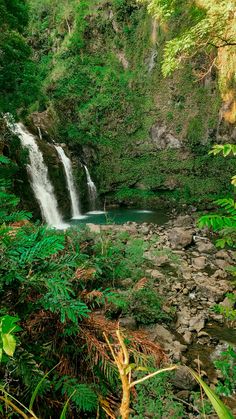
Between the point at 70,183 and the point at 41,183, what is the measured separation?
6.77ft

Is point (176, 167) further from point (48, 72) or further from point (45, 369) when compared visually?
point (45, 369)

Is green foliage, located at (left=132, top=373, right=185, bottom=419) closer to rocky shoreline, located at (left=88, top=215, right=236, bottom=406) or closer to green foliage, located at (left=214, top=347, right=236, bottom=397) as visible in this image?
rocky shoreline, located at (left=88, top=215, right=236, bottom=406)

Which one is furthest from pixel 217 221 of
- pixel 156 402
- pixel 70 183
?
pixel 70 183

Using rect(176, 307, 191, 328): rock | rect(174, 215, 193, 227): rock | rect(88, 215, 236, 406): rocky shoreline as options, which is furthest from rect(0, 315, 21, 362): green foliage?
rect(174, 215, 193, 227): rock

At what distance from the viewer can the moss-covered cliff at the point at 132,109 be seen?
14.2 m

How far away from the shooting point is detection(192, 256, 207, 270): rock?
21.8 feet

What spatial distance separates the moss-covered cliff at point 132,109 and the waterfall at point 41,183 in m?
3.59

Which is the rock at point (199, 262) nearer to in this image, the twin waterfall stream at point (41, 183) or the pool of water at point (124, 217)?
the pool of water at point (124, 217)

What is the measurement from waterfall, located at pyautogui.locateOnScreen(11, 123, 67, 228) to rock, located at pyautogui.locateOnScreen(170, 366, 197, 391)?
8572mm

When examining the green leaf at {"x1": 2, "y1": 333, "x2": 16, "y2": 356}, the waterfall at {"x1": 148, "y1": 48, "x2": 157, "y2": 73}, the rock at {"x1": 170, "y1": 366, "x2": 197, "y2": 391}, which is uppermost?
the waterfall at {"x1": 148, "y1": 48, "x2": 157, "y2": 73}

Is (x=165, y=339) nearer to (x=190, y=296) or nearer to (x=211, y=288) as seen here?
(x=190, y=296)

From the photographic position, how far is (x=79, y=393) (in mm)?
1192

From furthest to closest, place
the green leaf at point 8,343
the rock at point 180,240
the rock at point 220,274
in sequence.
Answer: the rock at point 180,240 < the rock at point 220,274 < the green leaf at point 8,343

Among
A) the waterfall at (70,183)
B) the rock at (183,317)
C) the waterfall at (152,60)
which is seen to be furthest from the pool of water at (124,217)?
the waterfall at (152,60)
